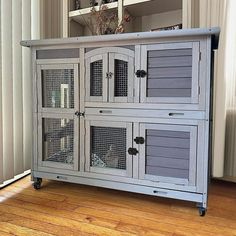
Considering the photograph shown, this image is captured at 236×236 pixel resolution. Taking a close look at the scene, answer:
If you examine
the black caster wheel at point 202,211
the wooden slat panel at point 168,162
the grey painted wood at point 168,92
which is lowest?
the black caster wheel at point 202,211

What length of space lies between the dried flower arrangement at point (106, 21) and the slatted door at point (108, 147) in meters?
0.75

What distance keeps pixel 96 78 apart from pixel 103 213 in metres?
0.82

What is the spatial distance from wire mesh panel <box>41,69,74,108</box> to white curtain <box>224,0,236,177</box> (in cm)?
112

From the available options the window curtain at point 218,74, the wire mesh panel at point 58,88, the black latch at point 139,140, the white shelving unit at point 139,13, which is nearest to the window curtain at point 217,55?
the window curtain at point 218,74

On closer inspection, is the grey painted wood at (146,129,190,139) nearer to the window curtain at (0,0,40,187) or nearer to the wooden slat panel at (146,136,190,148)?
the wooden slat panel at (146,136,190,148)

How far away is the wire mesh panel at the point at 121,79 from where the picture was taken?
1502 millimetres

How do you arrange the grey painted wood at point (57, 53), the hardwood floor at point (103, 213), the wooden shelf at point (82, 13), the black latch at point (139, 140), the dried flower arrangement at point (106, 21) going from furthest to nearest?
1. the wooden shelf at point (82, 13)
2. the dried flower arrangement at point (106, 21)
3. the grey painted wood at point (57, 53)
4. the black latch at point (139, 140)
5. the hardwood floor at point (103, 213)

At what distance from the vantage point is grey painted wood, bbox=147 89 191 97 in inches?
54.6

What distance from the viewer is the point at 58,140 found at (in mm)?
1702

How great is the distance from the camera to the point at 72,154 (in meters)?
1.67

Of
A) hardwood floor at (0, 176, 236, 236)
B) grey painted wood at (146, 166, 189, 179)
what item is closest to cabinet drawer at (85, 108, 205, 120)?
grey painted wood at (146, 166, 189, 179)

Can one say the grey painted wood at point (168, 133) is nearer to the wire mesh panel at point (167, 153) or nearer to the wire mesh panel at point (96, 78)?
the wire mesh panel at point (167, 153)

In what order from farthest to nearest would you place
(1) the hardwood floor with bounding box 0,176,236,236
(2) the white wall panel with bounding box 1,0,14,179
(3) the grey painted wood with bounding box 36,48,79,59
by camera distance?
(2) the white wall panel with bounding box 1,0,14,179 < (3) the grey painted wood with bounding box 36,48,79,59 < (1) the hardwood floor with bounding box 0,176,236,236

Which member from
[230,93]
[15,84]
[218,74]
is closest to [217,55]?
[218,74]
